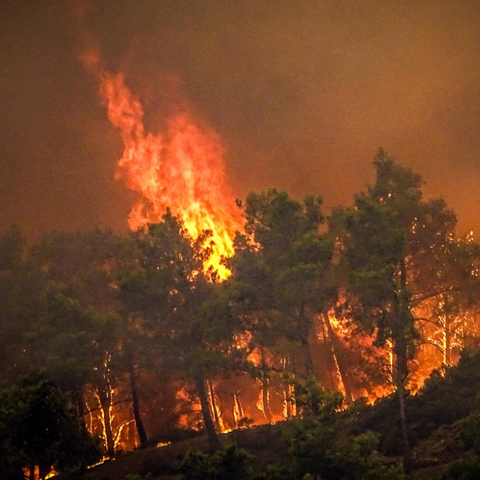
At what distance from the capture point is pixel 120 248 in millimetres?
30391

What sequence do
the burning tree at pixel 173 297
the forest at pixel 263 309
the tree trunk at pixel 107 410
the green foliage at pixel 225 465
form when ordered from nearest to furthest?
the green foliage at pixel 225 465 < the forest at pixel 263 309 < the burning tree at pixel 173 297 < the tree trunk at pixel 107 410

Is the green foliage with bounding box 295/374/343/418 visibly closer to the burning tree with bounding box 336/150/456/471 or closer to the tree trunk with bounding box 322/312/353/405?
the burning tree with bounding box 336/150/456/471

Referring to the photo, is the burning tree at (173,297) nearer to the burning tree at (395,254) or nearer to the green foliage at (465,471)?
the burning tree at (395,254)

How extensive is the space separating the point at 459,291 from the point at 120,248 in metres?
18.3

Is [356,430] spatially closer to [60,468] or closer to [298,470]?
[298,470]

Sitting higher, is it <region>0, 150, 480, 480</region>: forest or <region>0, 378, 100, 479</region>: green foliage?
<region>0, 150, 480, 480</region>: forest

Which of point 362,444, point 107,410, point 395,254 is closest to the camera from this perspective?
point 362,444

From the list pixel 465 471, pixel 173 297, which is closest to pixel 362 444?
pixel 465 471

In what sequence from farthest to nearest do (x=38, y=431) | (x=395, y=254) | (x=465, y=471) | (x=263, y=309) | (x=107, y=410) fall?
(x=107, y=410) → (x=263, y=309) → (x=395, y=254) → (x=38, y=431) → (x=465, y=471)

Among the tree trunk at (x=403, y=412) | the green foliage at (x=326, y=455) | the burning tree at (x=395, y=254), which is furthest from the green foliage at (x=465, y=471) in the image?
the burning tree at (x=395, y=254)

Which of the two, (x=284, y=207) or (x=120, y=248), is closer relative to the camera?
(x=284, y=207)

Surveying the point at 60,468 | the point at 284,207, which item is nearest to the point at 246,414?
the point at 284,207

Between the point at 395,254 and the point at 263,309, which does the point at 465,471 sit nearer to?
the point at 395,254

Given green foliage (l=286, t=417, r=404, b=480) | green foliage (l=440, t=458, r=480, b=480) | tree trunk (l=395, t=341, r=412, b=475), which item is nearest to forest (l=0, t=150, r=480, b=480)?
tree trunk (l=395, t=341, r=412, b=475)
